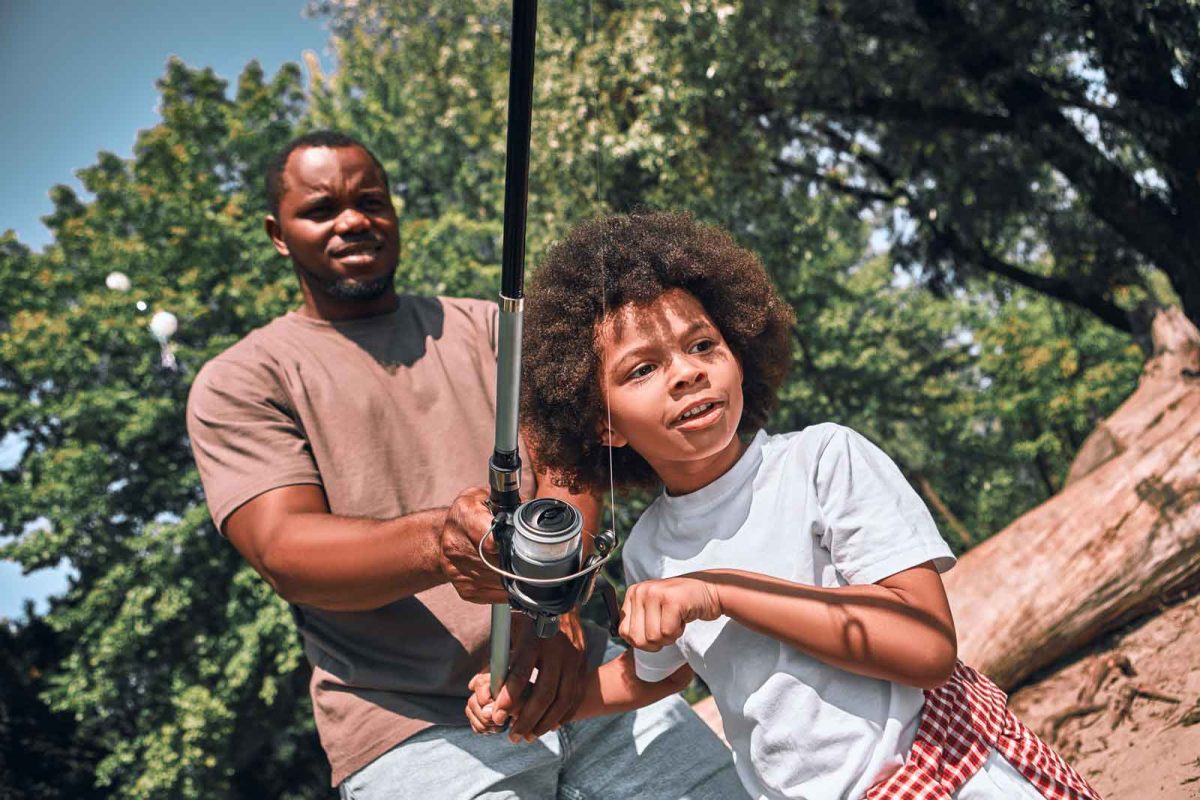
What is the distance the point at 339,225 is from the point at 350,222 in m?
0.04

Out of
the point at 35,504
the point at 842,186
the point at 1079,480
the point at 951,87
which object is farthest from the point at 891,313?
the point at 35,504

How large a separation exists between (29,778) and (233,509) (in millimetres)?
Answer: 16880

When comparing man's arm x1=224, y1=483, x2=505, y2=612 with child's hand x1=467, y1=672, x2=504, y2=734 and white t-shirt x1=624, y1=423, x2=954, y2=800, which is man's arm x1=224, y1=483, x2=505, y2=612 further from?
white t-shirt x1=624, y1=423, x2=954, y2=800

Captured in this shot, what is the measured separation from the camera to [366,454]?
7.89 feet

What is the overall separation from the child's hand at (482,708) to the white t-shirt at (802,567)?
0.41 m

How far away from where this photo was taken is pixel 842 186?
1091cm

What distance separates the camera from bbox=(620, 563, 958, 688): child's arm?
1.57 m

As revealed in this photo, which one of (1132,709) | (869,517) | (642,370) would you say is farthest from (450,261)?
(869,517)

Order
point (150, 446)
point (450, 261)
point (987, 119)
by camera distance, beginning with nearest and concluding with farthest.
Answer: point (987, 119)
point (450, 261)
point (150, 446)

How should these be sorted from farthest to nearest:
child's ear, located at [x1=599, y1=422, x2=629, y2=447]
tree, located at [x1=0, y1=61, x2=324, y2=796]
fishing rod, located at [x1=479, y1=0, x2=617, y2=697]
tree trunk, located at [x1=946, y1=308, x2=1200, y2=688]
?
tree, located at [x1=0, y1=61, x2=324, y2=796], tree trunk, located at [x1=946, y1=308, x2=1200, y2=688], child's ear, located at [x1=599, y1=422, x2=629, y2=447], fishing rod, located at [x1=479, y1=0, x2=617, y2=697]

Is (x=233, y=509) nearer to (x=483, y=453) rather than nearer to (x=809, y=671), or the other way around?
(x=483, y=453)

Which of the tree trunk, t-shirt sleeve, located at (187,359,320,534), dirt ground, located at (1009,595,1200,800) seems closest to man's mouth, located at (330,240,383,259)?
t-shirt sleeve, located at (187,359,320,534)

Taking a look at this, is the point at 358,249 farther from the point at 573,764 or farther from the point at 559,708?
the point at 573,764

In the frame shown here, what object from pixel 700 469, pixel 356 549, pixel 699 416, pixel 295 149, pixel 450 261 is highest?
pixel 295 149
